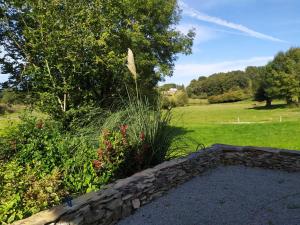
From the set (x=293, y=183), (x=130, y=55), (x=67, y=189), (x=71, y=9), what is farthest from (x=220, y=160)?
(x=71, y=9)

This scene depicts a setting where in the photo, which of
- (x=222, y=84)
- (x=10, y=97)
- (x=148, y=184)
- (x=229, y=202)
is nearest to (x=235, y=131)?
(x=10, y=97)

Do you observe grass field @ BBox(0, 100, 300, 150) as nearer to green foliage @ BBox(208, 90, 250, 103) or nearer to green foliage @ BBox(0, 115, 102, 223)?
green foliage @ BBox(0, 115, 102, 223)

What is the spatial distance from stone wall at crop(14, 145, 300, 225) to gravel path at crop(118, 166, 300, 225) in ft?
0.42

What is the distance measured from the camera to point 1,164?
355 centimetres

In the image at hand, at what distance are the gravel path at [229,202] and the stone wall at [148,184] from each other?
0.13m

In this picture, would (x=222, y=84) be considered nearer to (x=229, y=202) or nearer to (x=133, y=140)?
(x=133, y=140)

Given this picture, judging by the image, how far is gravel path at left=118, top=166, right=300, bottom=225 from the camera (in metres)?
3.04

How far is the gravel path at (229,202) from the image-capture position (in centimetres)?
304

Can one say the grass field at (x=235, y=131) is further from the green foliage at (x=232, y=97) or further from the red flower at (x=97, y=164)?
the green foliage at (x=232, y=97)

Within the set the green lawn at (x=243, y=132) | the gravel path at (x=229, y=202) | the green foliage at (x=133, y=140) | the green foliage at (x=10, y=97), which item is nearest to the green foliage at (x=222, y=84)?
the green lawn at (x=243, y=132)

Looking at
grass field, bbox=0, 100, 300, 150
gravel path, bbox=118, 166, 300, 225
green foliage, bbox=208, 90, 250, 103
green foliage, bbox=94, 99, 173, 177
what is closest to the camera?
gravel path, bbox=118, 166, 300, 225

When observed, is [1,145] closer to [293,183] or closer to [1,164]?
[1,164]

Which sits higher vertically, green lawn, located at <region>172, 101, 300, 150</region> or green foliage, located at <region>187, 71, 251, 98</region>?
green foliage, located at <region>187, 71, 251, 98</region>

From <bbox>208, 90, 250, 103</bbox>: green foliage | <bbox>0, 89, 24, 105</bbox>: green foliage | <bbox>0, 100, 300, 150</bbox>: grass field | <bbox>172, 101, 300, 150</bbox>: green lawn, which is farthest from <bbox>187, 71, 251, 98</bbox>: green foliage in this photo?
<bbox>0, 89, 24, 105</bbox>: green foliage
